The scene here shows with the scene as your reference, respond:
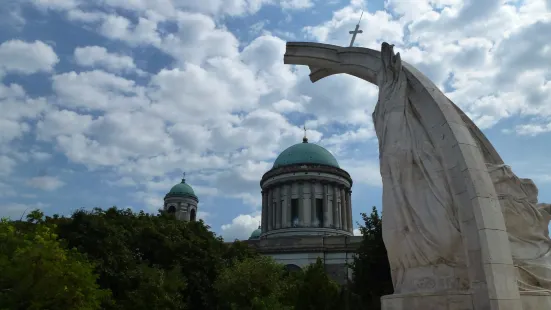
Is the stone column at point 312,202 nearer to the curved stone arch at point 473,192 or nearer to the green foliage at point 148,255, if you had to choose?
the green foliage at point 148,255

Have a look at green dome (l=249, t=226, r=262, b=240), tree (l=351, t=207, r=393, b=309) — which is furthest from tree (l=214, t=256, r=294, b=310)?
green dome (l=249, t=226, r=262, b=240)

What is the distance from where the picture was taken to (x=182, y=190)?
78.6 meters

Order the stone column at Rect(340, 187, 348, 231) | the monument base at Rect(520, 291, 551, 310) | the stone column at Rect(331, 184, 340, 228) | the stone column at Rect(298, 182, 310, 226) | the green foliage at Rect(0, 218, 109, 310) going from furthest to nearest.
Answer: the stone column at Rect(340, 187, 348, 231) → the stone column at Rect(331, 184, 340, 228) → the stone column at Rect(298, 182, 310, 226) → the green foliage at Rect(0, 218, 109, 310) → the monument base at Rect(520, 291, 551, 310)

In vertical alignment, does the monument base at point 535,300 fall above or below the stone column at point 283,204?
below

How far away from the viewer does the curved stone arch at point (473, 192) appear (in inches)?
309

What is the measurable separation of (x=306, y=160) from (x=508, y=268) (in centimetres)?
5847

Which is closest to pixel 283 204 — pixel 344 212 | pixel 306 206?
pixel 306 206

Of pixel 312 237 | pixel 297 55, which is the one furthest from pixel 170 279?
pixel 312 237

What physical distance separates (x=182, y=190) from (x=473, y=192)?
240 ft

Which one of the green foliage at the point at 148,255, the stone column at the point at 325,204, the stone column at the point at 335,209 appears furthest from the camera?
the stone column at the point at 335,209

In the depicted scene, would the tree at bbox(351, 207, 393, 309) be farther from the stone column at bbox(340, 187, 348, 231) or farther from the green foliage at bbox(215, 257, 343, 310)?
the stone column at bbox(340, 187, 348, 231)

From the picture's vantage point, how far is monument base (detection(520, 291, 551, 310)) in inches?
315

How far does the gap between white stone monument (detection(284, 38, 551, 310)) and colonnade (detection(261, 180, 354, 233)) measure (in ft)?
172

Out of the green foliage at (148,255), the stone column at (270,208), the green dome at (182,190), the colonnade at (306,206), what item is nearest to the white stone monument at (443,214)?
the green foliage at (148,255)
